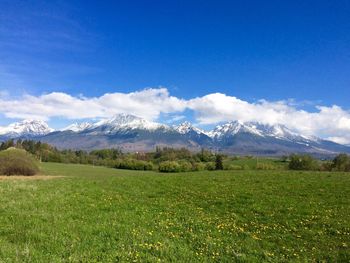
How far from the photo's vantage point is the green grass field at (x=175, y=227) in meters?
13.1

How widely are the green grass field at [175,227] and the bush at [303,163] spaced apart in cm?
7513

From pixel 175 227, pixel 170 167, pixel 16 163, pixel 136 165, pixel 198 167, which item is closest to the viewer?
pixel 175 227

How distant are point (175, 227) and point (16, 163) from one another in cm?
5030

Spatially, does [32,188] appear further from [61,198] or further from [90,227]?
[90,227]

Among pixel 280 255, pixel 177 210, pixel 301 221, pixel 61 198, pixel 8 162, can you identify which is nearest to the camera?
pixel 280 255

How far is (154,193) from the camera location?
29109 mm

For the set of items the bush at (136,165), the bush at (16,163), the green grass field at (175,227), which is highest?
the bush at (16,163)

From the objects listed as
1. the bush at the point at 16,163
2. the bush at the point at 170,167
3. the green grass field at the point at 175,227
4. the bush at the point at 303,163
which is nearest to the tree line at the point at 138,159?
the bush at the point at 170,167

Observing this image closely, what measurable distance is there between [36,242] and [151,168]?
366 ft

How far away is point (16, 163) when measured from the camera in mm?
59625

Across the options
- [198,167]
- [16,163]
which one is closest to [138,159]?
[198,167]

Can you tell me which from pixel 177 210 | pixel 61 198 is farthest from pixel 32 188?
pixel 177 210

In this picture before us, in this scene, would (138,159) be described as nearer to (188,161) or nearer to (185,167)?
(188,161)

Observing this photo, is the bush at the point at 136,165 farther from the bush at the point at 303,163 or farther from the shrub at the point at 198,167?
the bush at the point at 303,163
